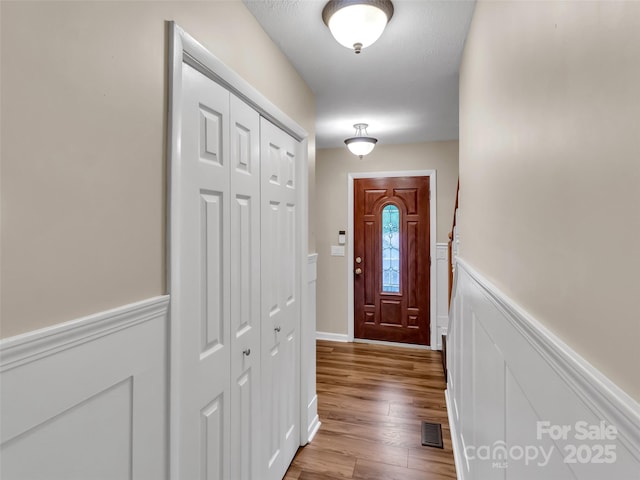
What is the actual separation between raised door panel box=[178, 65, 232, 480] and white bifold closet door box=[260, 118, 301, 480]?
0.35 meters

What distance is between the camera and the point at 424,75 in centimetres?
225

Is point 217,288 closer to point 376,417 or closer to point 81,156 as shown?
point 81,156

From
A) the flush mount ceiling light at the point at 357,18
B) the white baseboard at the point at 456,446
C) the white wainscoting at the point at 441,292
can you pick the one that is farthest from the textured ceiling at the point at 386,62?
the white baseboard at the point at 456,446

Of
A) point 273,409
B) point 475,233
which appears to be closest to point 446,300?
point 475,233

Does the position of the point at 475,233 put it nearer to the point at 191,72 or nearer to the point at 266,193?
the point at 266,193

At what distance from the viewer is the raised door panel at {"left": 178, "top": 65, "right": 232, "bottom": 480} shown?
111cm

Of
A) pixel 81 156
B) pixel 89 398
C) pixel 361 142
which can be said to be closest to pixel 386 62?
pixel 361 142

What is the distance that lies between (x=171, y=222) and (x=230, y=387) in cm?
75

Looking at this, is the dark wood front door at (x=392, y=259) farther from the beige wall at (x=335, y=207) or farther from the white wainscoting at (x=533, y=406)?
the white wainscoting at (x=533, y=406)

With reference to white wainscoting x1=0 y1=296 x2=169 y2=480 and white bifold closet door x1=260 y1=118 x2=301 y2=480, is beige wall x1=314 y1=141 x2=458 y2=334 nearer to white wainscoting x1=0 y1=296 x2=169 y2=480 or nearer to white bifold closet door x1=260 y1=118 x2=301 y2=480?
white bifold closet door x1=260 y1=118 x2=301 y2=480

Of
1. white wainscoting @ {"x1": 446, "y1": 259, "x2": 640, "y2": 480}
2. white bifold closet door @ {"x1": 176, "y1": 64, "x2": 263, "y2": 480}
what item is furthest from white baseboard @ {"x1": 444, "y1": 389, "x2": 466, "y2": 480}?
white bifold closet door @ {"x1": 176, "y1": 64, "x2": 263, "y2": 480}

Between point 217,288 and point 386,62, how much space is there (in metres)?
1.67

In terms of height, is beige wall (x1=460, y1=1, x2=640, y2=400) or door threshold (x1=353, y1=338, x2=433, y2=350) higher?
beige wall (x1=460, y1=1, x2=640, y2=400)

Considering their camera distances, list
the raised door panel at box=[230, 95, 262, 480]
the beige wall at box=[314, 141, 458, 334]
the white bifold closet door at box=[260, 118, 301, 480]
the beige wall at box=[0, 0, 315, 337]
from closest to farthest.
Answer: the beige wall at box=[0, 0, 315, 337]
the raised door panel at box=[230, 95, 262, 480]
the white bifold closet door at box=[260, 118, 301, 480]
the beige wall at box=[314, 141, 458, 334]
